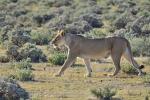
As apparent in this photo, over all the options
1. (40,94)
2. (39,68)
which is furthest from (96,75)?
(40,94)

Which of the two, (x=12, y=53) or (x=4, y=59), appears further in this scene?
(x=12, y=53)

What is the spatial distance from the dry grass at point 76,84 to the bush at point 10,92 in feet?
1.07

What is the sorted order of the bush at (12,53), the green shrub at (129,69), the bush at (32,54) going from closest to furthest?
the green shrub at (129,69) < the bush at (12,53) < the bush at (32,54)

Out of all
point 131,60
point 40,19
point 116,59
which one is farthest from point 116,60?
point 40,19

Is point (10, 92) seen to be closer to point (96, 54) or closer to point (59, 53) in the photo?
point (96, 54)

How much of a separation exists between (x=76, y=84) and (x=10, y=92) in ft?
13.3

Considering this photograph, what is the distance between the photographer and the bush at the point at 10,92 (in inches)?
602

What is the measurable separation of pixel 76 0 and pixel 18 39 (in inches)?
1315

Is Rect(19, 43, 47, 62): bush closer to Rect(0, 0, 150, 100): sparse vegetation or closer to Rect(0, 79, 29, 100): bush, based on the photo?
Rect(0, 0, 150, 100): sparse vegetation

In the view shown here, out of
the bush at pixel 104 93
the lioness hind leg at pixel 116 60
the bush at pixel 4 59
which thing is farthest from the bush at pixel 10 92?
the bush at pixel 4 59

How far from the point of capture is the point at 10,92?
15320 mm

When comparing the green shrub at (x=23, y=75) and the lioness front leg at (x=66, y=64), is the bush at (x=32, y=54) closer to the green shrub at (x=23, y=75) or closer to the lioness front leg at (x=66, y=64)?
the lioness front leg at (x=66, y=64)

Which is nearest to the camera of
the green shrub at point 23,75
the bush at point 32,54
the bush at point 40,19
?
the green shrub at point 23,75

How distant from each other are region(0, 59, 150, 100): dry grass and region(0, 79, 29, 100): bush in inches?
12.8
